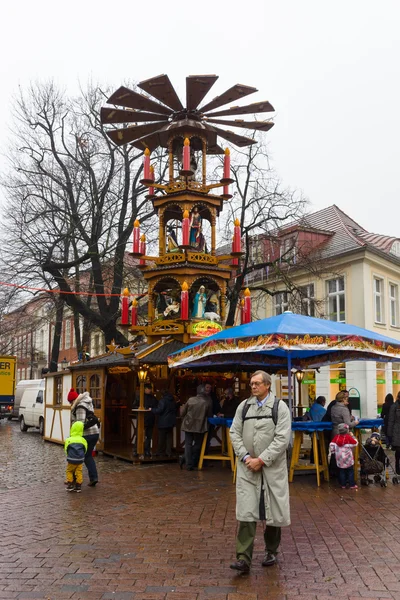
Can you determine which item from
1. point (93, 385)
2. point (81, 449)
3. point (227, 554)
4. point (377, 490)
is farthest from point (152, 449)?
point (227, 554)

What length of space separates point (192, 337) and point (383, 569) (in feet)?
33.7

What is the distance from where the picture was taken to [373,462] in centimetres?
1083

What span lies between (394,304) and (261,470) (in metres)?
25.6

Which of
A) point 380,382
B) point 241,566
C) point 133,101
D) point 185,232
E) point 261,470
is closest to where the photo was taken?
point 241,566

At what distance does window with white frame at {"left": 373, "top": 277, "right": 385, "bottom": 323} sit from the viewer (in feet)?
92.3

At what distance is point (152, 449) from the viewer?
15.0 metres

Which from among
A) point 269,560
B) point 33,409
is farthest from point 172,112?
point 269,560

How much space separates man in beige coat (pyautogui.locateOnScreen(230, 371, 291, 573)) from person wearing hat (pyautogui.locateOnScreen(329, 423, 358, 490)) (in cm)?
491

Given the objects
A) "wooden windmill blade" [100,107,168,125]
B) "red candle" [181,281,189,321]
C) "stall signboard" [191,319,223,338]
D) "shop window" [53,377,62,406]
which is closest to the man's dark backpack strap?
"red candle" [181,281,189,321]

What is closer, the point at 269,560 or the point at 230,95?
the point at 269,560

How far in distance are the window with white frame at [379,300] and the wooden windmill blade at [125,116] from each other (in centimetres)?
1447

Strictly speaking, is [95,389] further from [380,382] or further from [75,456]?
[380,382]

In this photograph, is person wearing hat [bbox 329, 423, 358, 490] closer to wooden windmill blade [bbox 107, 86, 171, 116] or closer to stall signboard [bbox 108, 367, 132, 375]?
stall signboard [bbox 108, 367, 132, 375]

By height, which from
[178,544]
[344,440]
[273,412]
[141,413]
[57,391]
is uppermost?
[57,391]
